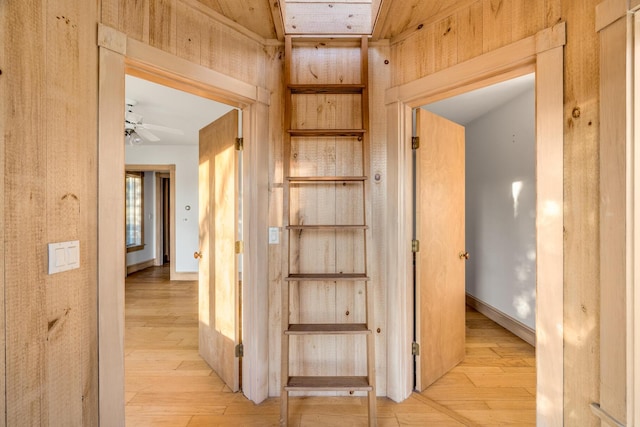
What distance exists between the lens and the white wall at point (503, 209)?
9.36 feet

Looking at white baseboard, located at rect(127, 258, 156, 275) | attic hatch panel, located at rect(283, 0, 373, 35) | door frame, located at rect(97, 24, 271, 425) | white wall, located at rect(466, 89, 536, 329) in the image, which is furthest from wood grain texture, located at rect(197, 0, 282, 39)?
white baseboard, located at rect(127, 258, 156, 275)

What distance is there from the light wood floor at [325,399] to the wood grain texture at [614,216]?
99cm

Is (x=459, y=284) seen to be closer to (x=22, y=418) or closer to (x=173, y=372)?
(x=173, y=372)

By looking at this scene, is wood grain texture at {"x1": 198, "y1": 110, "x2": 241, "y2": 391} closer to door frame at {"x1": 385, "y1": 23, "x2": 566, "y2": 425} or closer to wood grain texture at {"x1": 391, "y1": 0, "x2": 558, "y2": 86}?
wood grain texture at {"x1": 391, "y1": 0, "x2": 558, "y2": 86}

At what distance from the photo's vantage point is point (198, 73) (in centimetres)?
161

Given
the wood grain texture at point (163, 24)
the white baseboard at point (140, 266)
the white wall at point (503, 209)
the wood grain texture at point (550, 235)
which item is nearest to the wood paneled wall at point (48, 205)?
the wood grain texture at point (163, 24)

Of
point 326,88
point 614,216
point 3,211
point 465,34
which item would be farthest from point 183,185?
point 614,216

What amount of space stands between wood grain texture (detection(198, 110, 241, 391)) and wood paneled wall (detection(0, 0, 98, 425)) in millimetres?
949

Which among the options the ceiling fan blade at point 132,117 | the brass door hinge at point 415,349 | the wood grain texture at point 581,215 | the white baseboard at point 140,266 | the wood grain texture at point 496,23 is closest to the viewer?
the wood grain texture at point 581,215

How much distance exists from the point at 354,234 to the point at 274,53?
1341mm

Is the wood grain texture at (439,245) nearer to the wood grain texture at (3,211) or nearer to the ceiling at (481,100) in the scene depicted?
the ceiling at (481,100)

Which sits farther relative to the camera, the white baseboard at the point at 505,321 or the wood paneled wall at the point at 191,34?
the white baseboard at the point at 505,321

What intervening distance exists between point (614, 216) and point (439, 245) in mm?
1200

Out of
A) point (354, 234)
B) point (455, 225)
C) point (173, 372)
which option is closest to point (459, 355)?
point (455, 225)
